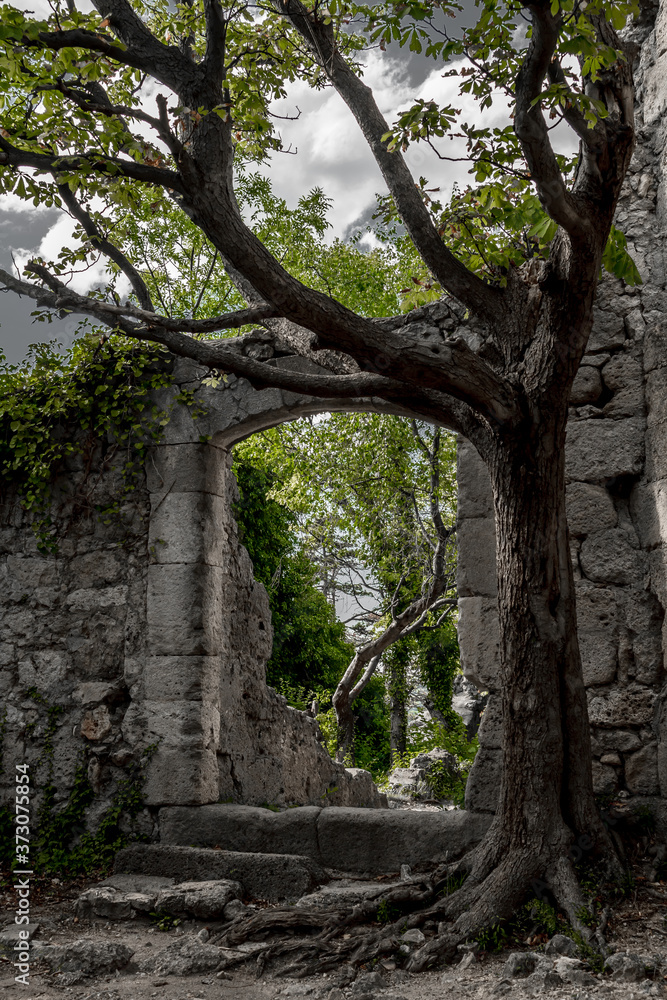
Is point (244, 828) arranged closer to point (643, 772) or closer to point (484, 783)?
point (484, 783)

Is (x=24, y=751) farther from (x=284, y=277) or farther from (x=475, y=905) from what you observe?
(x=284, y=277)

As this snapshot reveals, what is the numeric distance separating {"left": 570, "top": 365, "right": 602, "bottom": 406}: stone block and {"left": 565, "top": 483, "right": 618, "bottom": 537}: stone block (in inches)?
18.2

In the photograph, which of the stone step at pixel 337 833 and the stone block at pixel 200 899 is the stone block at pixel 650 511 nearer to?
the stone step at pixel 337 833

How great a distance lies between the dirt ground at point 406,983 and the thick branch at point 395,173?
8.66 ft

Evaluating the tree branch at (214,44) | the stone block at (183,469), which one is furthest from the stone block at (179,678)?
the tree branch at (214,44)

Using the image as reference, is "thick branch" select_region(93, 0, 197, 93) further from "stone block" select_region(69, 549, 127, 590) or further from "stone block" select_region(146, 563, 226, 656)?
"stone block" select_region(69, 549, 127, 590)

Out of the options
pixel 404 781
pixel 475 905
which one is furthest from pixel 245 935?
pixel 404 781

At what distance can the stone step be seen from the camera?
13.0 ft

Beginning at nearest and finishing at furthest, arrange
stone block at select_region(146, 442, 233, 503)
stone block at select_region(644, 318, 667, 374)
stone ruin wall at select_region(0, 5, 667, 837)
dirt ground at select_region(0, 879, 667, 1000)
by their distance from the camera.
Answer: dirt ground at select_region(0, 879, 667, 1000) → stone ruin wall at select_region(0, 5, 667, 837) → stone block at select_region(644, 318, 667, 374) → stone block at select_region(146, 442, 233, 503)

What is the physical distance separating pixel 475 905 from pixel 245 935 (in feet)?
3.35

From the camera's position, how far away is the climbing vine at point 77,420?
Result: 5238 millimetres

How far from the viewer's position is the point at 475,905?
3.15 meters

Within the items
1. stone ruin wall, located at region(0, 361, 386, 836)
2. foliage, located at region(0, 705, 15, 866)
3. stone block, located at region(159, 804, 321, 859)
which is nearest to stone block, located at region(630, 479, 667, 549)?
stone ruin wall, located at region(0, 361, 386, 836)

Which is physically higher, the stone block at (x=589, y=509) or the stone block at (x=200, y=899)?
the stone block at (x=589, y=509)
